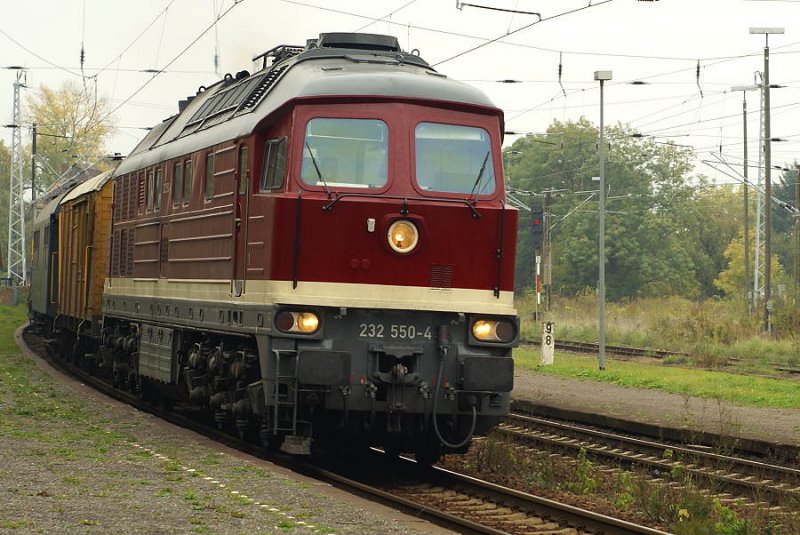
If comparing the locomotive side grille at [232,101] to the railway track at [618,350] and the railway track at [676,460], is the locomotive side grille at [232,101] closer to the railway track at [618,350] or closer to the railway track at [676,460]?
the railway track at [676,460]

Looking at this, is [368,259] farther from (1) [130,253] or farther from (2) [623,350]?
(2) [623,350]

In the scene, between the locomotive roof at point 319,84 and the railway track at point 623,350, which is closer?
the locomotive roof at point 319,84

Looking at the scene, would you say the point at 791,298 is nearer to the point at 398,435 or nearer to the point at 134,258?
the point at 134,258

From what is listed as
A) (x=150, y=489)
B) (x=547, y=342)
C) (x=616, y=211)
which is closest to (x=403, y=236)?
(x=150, y=489)

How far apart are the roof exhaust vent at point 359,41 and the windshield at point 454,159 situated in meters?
2.10

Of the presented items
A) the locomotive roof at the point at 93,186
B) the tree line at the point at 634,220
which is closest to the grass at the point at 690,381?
the locomotive roof at the point at 93,186

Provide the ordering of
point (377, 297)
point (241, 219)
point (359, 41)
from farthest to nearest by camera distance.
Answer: point (359, 41) → point (241, 219) → point (377, 297)

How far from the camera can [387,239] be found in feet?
39.4

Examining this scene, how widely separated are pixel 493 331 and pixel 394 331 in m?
0.97

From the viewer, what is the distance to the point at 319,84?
12.2 meters

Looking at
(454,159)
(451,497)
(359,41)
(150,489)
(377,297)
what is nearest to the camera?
(150,489)

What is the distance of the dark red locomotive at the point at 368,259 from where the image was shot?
11.9 metres

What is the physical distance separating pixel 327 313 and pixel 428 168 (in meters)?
1.68

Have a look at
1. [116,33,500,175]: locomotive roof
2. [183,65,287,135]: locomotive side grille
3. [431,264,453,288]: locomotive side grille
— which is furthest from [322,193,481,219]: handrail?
[183,65,287,135]: locomotive side grille
